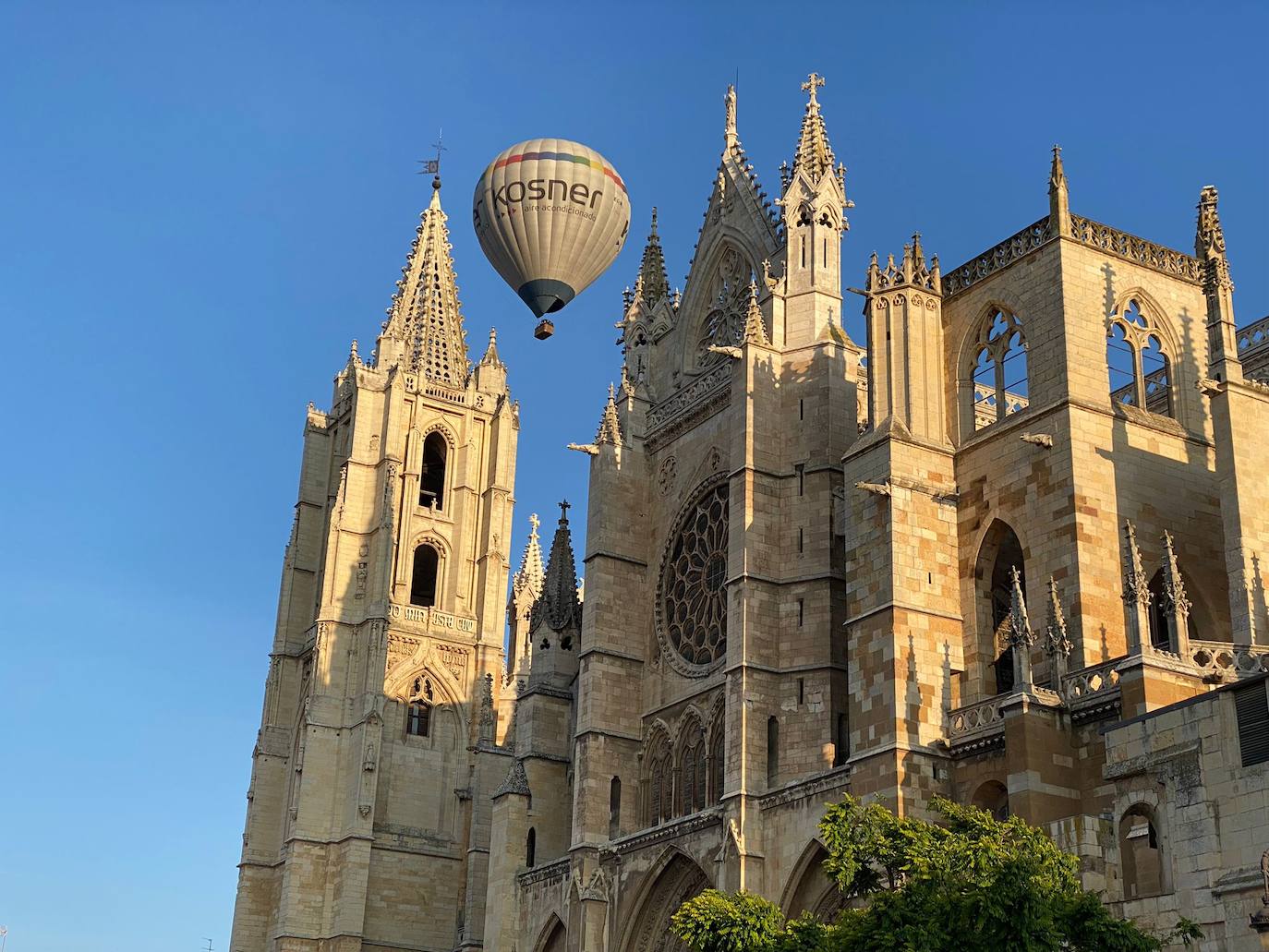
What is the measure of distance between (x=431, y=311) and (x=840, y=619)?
29.4 m

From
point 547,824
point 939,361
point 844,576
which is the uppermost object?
point 939,361

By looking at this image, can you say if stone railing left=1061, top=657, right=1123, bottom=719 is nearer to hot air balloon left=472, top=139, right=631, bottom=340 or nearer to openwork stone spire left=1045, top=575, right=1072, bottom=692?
openwork stone spire left=1045, top=575, right=1072, bottom=692

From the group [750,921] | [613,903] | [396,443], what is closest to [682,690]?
[613,903]

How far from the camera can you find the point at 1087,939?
19.8m

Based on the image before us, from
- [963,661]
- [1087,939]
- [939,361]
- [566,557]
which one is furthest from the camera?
[566,557]

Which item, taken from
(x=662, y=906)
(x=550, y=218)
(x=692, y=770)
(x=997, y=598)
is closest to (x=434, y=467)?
(x=550, y=218)

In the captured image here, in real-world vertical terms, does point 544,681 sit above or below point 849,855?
above

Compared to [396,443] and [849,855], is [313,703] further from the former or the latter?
[849,855]

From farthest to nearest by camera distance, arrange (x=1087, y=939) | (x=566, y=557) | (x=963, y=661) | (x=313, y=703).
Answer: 1. (x=313, y=703)
2. (x=566, y=557)
3. (x=963, y=661)
4. (x=1087, y=939)

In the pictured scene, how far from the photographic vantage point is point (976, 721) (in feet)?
91.8

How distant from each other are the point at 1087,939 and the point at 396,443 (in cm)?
3814

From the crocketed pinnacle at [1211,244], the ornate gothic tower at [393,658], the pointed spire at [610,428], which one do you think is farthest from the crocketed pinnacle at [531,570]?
the crocketed pinnacle at [1211,244]

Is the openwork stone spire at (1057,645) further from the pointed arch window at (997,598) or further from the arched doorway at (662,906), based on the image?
the arched doorway at (662,906)

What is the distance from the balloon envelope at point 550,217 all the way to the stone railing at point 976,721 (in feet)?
47.7
